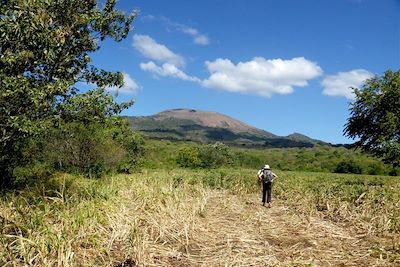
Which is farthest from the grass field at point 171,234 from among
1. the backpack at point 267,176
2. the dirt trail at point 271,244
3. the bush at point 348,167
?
the bush at point 348,167

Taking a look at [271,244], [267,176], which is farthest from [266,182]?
[271,244]

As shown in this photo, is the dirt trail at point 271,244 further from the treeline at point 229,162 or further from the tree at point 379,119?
the treeline at point 229,162

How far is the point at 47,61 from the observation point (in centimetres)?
1325

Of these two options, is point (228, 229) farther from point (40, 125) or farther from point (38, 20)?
point (38, 20)

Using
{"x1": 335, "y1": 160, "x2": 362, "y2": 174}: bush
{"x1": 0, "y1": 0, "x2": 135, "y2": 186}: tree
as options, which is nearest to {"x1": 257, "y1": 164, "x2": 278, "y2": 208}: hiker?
{"x1": 0, "y1": 0, "x2": 135, "y2": 186}: tree

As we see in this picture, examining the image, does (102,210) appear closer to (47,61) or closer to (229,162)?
(47,61)

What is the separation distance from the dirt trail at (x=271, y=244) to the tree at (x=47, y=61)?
5369 mm

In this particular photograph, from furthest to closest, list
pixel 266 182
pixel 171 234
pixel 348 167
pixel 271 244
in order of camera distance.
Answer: pixel 348 167
pixel 266 182
pixel 271 244
pixel 171 234

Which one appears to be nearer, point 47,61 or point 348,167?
point 47,61

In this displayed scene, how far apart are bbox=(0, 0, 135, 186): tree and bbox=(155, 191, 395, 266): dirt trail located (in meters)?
5.37

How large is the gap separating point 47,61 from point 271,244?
8.47 meters

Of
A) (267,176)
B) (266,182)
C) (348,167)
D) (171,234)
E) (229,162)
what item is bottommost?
(171,234)

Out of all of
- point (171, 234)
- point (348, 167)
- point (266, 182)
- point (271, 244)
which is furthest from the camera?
point (348, 167)

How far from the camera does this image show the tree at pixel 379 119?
36.5m
